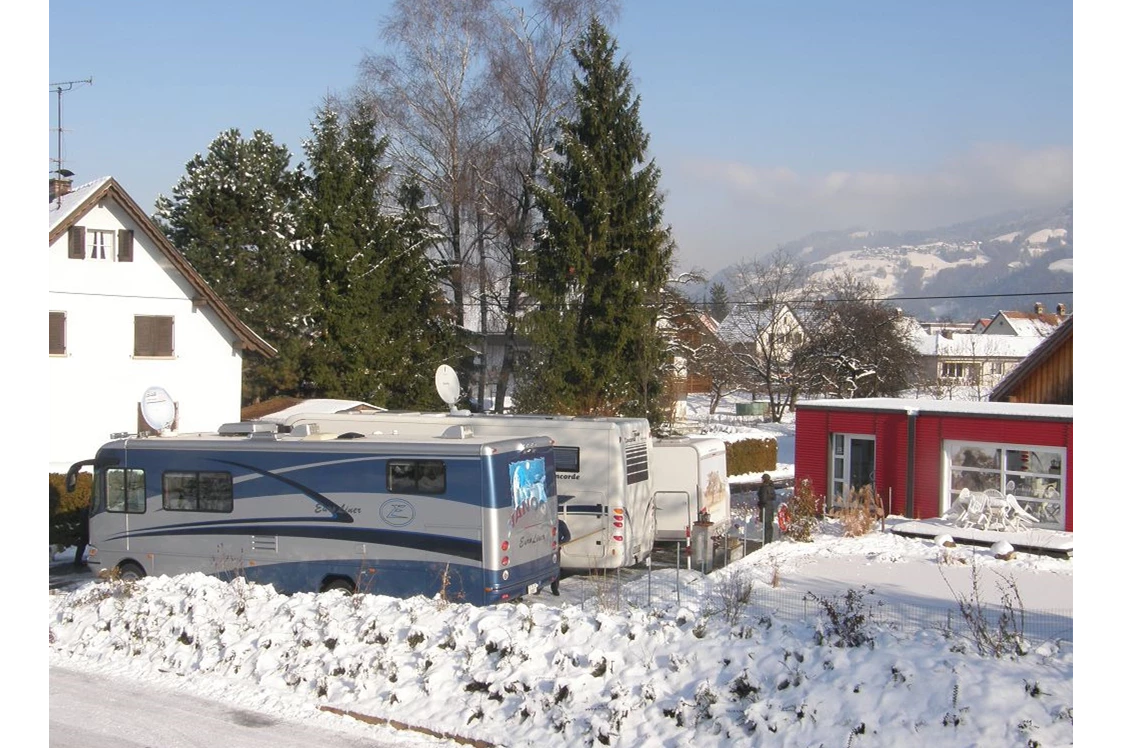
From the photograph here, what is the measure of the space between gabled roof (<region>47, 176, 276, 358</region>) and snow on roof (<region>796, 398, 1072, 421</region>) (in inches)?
639

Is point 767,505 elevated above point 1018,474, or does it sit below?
below

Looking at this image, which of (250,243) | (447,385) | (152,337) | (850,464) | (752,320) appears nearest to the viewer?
(447,385)

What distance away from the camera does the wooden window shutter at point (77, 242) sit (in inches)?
1080

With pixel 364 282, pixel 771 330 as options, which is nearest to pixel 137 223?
pixel 364 282

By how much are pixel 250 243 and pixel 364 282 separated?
3.92m

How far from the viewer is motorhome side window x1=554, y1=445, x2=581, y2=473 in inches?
671

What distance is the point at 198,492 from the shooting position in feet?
50.9

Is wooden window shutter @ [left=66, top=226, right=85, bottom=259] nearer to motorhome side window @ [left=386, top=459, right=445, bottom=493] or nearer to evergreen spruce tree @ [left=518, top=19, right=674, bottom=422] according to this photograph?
evergreen spruce tree @ [left=518, top=19, right=674, bottom=422]

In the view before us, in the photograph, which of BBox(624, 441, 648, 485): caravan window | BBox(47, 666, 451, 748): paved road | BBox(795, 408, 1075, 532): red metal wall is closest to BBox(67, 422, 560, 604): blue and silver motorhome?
BBox(624, 441, 648, 485): caravan window

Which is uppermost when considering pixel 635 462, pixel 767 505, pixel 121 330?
pixel 121 330

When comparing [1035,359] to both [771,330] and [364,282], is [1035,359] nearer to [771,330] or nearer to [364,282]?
[364,282]

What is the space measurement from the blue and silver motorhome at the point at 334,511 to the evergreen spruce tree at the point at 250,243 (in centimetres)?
1759
